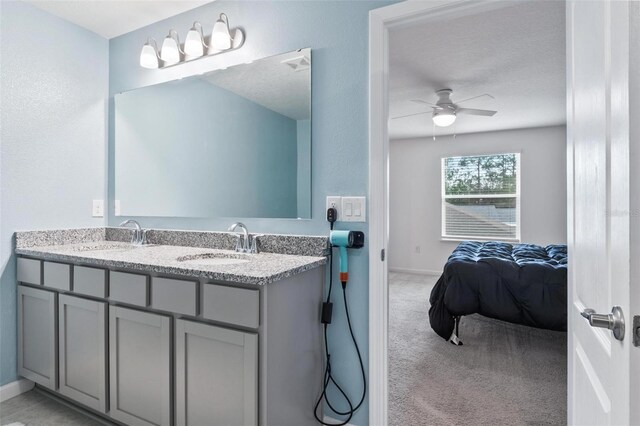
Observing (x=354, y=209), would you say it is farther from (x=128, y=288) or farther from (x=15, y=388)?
(x=15, y=388)

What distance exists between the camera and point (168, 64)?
2279 mm

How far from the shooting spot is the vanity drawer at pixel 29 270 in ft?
6.49

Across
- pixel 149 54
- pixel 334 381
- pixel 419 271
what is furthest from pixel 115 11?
pixel 419 271

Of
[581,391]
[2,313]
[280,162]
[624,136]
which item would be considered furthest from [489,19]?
[2,313]

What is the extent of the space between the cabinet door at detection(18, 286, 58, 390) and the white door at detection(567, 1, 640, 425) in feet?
7.73

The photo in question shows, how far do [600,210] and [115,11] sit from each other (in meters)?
2.70

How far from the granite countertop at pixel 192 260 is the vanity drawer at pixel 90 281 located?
0.04m

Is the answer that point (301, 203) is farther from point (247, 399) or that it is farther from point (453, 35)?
point (453, 35)

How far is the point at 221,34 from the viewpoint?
1.99m

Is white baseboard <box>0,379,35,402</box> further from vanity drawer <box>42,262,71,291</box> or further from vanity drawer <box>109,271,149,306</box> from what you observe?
vanity drawer <box>109,271,149,306</box>

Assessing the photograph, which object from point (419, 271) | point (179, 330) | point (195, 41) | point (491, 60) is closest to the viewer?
point (179, 330)

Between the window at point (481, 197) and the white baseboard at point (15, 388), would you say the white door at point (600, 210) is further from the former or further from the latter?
the window at point (481, 197)

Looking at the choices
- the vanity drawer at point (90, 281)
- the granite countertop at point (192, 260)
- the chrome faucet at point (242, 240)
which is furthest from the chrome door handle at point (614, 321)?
the vanity drawer at point (90, 281)

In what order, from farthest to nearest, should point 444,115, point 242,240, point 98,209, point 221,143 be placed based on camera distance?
point 444,115
point 98,209
point 221,143
point 242,240
